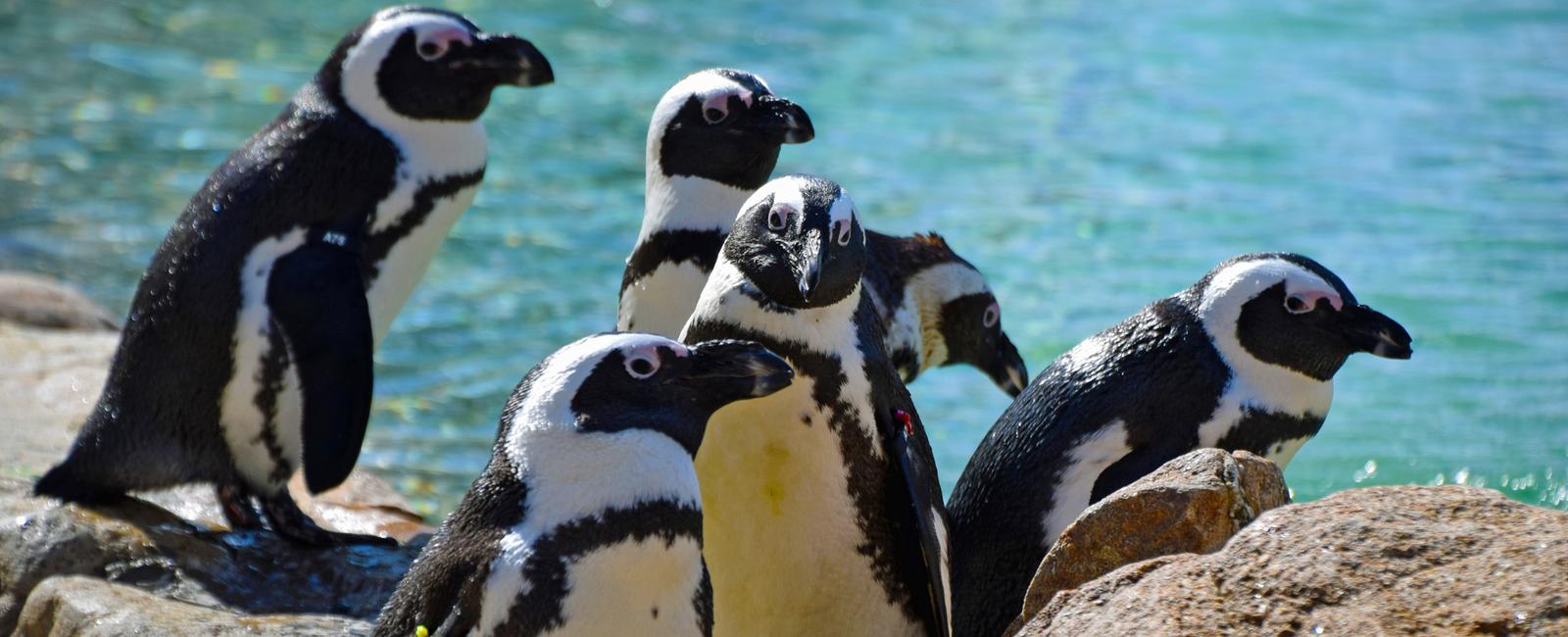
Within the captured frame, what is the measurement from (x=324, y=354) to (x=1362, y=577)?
255 cm

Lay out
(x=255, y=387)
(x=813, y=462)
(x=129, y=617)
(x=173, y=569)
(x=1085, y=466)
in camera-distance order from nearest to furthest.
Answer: (x=813, y=462)
(x=129, y=617)
(x=1085, y=466)
(x=173, y=569)
(x=255, y=387)

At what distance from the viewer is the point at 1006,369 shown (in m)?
5.76

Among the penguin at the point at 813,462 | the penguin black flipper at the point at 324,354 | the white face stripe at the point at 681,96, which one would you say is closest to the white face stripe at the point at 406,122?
the penguin black flipper at the point at 324,354

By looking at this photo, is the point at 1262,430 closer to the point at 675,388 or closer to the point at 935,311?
the point at 675,388

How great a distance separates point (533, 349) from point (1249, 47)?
7381 mm

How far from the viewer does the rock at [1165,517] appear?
310cm

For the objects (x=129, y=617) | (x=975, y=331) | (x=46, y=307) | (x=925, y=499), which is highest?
(x=925, y=499)

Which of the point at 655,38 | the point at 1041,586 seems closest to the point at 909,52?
the point at 655,38

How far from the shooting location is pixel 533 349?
7.69m

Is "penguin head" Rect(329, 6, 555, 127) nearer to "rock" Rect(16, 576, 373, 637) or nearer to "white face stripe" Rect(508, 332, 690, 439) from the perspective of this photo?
"rock" Rect(16, 576, 373, 637)

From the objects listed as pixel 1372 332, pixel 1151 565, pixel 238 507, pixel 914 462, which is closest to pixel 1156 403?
pixel 1372 332

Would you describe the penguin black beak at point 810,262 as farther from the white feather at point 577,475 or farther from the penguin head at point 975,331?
the penguin head at point 975,331

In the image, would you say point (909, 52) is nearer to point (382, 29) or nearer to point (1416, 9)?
point (1416, 9)

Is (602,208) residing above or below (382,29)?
below
